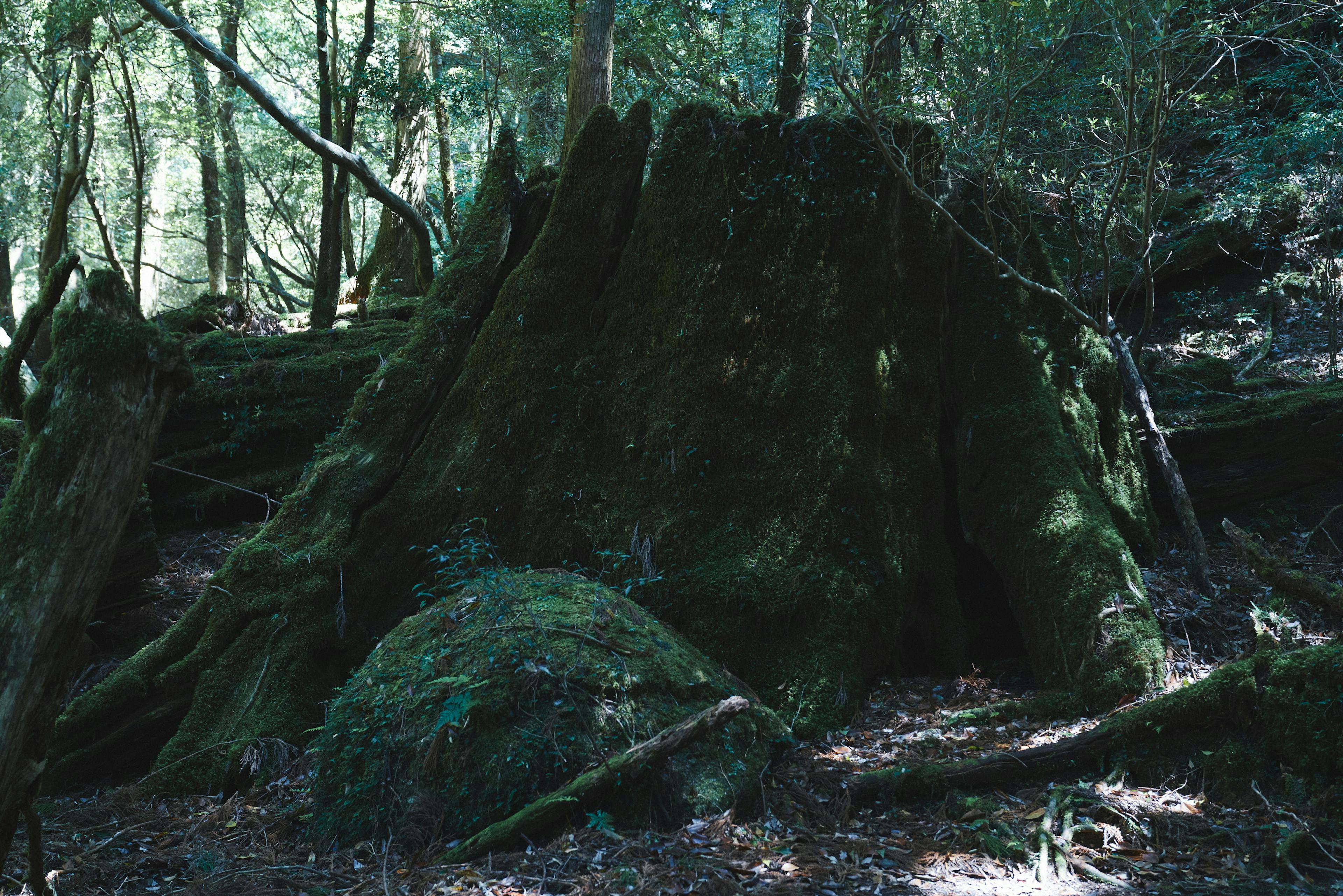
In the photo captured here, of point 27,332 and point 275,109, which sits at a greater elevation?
point 275,109

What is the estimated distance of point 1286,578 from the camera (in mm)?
5383

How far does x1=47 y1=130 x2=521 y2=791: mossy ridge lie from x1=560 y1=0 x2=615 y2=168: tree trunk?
3.63 metres

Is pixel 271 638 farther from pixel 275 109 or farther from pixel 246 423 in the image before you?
pixel 275 109

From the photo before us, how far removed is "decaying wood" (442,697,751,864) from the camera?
384cm

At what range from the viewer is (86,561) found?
2.90m

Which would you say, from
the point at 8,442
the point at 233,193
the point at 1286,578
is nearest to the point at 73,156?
the point at 8,442

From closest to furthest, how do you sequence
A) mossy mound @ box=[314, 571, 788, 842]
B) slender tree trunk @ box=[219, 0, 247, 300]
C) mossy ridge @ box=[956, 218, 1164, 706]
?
mossy mound @ box=[314, 571, 788, 842]
mossy ridge @ box=[956, 218, 1164, 706]
slender tree trunk @ box=[219, 0, 247, 300]

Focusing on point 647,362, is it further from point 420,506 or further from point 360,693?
point 360,693

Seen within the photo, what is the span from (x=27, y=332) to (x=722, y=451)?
424 cm

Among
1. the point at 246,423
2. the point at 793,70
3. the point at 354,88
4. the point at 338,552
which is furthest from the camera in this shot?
the point at 354,88

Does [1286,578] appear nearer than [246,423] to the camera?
Yes

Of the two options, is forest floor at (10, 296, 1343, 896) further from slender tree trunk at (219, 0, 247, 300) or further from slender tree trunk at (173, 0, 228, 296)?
slender tree trunk at (219, 0, 247, 300)

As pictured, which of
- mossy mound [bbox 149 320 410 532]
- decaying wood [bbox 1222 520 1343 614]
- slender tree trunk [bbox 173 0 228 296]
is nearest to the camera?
decaying wood [bbox 1222 520 1343 614]

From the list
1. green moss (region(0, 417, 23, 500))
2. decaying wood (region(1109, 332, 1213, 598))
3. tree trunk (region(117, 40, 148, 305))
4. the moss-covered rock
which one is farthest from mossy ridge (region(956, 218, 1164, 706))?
tree trunk (region(117, 40, 148, 305))
